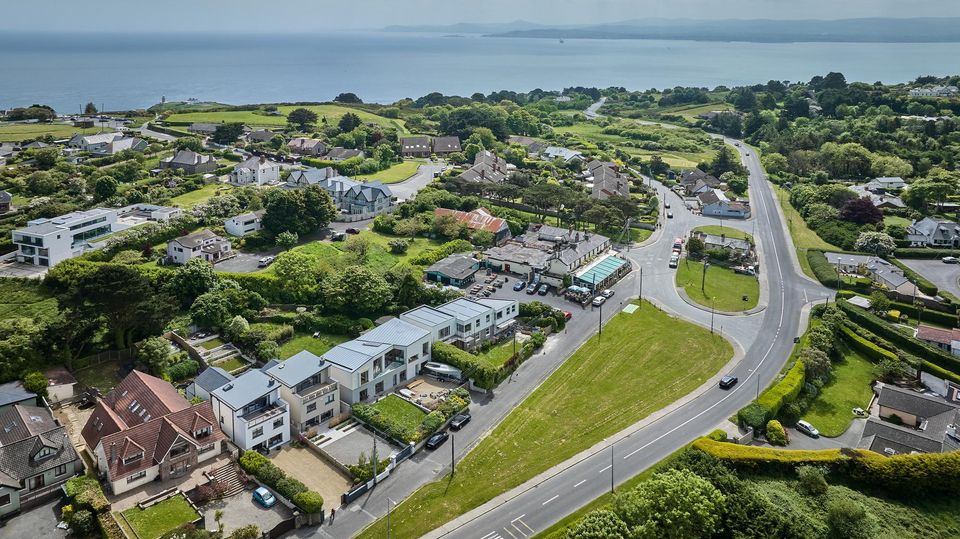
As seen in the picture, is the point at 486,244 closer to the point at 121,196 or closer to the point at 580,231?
the point at 580,231

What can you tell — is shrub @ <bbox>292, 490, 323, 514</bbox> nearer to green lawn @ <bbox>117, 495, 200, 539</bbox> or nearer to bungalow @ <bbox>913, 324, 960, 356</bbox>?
green lawn @ <bbox>117, 495, 200, 539</bbox>

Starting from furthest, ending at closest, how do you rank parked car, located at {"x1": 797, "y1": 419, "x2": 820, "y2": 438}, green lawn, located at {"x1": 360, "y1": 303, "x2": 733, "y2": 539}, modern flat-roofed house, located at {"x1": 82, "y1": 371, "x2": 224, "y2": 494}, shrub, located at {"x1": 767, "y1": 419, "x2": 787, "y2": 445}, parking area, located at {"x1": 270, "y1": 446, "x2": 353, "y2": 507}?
parked car, located at {"x1": 797, "y1": 419, "x2": 820, "y2": 438}, shrub, located at {"x1": 767, "y1": 419, "x2": 787, "y2": 445}, parking area, located at {"x1": 270, "y1": 446, "x2": 353, "y2": 507}, green lawn, located at {"x1": 360, "y1": 303, "x2": 733, "y2": 539}, modern flat-roofed house, located at {"x1": 82, "y1": 371, "x2": 224, "y2": 494}

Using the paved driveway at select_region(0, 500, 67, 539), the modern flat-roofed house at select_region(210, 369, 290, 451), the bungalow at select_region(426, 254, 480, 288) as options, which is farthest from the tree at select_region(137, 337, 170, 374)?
the bungalow at select_region(426, 254, 480, 288)

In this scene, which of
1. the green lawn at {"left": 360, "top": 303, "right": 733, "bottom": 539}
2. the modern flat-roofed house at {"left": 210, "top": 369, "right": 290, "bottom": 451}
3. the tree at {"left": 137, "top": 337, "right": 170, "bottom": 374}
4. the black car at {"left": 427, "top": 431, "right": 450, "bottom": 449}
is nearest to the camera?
the green lawn at {"left": 360, "top": 303, "right": 733, "bottom": 539}

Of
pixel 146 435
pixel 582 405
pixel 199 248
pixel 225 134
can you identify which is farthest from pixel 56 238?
pixel 225 134

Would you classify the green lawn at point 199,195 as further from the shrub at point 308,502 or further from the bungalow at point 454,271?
the shrub at point 308,502

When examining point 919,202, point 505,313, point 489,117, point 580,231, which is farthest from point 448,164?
point 919,202

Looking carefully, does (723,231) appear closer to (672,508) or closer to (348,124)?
(672,508)

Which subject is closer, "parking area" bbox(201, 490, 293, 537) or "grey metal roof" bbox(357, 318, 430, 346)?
"parking area" bbox(201, 490, 293, 537)
